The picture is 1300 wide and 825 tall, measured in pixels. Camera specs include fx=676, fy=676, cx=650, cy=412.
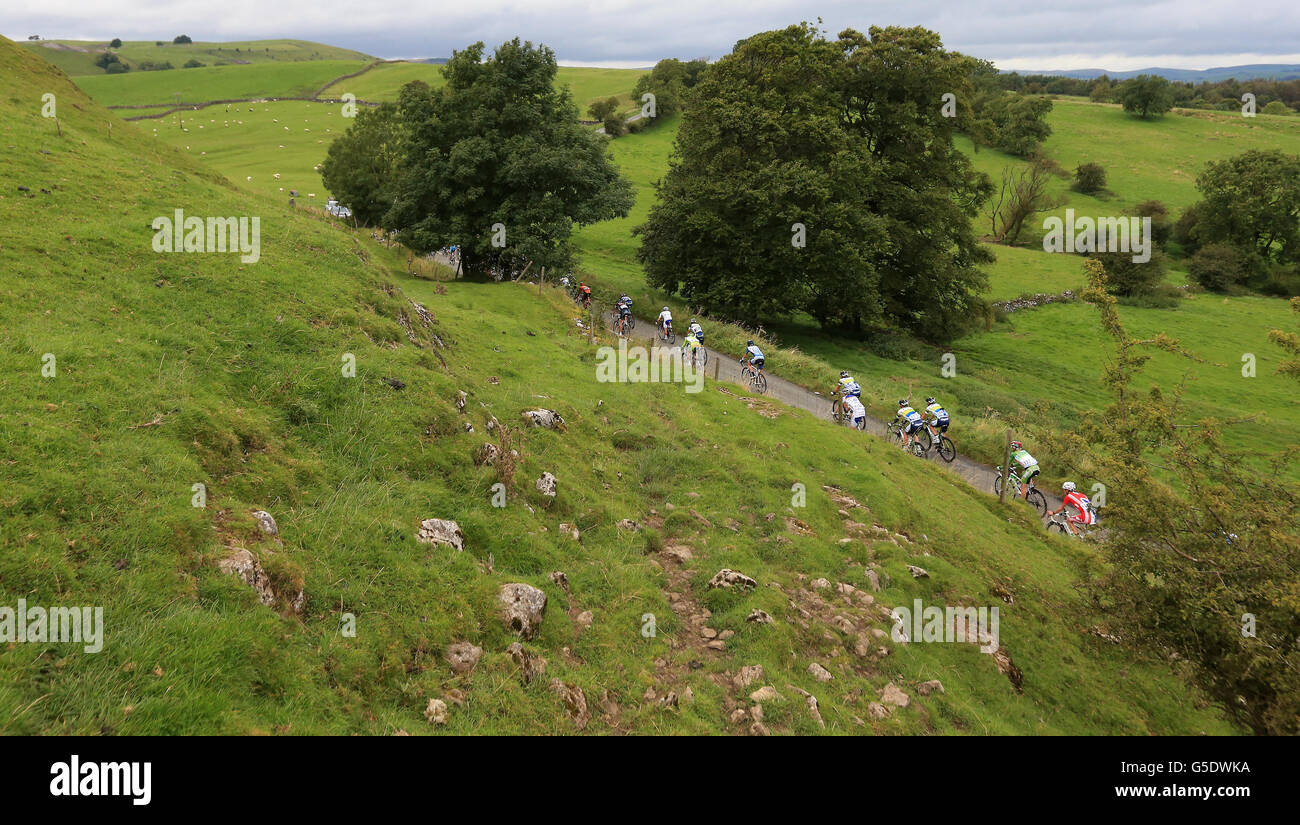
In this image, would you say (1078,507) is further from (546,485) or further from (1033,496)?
(546,485)

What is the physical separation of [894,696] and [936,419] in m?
17.4

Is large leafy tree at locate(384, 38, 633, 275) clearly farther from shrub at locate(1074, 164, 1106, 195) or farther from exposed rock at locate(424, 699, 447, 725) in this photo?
shrub at locate(1074, 164, 1106, 195)

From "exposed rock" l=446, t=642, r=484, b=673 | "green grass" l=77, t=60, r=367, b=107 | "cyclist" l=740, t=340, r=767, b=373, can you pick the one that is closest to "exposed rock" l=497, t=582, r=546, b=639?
"exposed rock" l=446, t=642, r=484, b=673

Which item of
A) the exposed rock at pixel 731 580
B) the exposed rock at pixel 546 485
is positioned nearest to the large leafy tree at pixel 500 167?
the exposed rock at pixel 546 485

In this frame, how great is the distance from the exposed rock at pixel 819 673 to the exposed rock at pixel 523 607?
4.70 m

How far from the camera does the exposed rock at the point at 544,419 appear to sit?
696 inches

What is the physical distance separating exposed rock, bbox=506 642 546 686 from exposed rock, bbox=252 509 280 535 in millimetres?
3845

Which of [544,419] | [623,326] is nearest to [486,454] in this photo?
[544,419]

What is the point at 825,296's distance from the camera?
4534 centimetres

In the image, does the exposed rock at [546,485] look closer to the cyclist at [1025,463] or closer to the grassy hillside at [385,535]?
the grassy hillside at [385,535]

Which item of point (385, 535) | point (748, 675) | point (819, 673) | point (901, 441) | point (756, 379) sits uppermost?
point (756, 379)


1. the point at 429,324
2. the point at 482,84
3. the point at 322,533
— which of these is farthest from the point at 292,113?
the point at 322,533

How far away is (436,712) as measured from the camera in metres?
8.21
